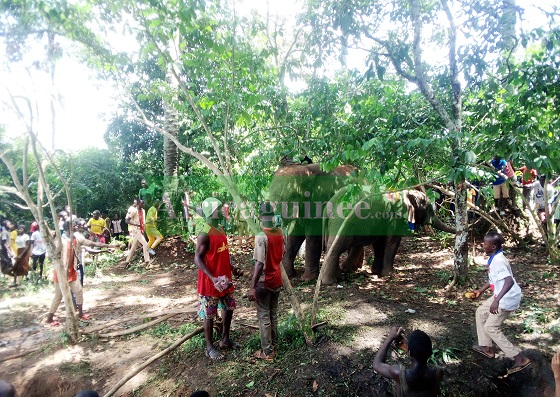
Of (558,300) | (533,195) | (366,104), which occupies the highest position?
(366,104)

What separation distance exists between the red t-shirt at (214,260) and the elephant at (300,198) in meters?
3.51

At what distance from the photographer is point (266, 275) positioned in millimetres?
4043

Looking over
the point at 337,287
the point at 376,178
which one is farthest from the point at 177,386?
the point at 337,287

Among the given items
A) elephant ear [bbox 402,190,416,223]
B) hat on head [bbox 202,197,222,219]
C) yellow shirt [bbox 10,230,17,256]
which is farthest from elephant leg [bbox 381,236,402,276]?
yellow shirt [bbox 10,230,17,256]

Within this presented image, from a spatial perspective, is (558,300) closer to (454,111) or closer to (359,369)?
(454,111)

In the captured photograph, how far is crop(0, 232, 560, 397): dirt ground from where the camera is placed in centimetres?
389

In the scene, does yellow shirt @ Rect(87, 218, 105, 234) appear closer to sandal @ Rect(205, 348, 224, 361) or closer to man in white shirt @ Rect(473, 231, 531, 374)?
sandal @ Rect(205, 348, 224, 361)

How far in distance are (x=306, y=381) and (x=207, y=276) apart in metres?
1.42

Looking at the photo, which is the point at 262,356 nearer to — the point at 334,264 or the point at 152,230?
the point at 334,264

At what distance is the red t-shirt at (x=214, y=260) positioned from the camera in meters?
4.12

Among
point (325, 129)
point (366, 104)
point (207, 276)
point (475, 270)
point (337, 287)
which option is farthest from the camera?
point (475, 270)

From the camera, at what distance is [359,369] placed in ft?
13.0

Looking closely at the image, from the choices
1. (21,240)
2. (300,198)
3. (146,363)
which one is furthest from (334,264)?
(21,240)

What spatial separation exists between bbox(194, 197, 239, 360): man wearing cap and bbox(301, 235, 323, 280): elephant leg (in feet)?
10.5
